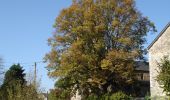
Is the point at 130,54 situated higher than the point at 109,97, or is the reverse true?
the point at 130,54

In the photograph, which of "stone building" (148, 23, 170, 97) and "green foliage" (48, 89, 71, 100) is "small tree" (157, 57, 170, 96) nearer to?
"stone building" (148, 23, 170, 97)

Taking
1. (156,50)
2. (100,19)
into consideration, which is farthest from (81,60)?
(156,50)

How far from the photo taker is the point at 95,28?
185 feet

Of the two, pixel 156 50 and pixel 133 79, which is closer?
pixel 156 50

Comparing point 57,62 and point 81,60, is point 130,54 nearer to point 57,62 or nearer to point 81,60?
point 81,60

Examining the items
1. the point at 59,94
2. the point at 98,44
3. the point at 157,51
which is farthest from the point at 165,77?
the point at 59,94

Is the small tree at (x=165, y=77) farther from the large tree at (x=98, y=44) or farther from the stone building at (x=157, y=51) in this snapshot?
the large tree at (x=98, y=44)

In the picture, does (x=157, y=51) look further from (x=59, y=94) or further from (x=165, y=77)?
(x=59, y=94)

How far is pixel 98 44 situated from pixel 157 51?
299 inches

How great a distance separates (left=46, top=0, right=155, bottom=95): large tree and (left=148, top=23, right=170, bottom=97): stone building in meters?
2.53

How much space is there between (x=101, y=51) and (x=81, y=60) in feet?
9.87

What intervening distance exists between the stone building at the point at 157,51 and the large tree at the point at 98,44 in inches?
99.4

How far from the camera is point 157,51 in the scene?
2112 inches

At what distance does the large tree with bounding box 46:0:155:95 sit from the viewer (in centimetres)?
5556
